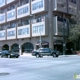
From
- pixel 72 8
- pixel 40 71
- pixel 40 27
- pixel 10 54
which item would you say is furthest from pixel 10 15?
pixel 40 71

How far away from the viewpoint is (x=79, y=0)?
5684 centimetres

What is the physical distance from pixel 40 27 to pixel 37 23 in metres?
1.81

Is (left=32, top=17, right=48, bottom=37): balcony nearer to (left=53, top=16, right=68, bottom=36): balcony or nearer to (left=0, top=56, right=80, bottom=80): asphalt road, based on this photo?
(left=53, top=16, right=68, bottom=36): balcony

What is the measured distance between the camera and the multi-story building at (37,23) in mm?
47625

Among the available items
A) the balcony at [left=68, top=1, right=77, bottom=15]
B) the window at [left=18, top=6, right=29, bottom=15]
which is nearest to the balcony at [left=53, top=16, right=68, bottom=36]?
the balcony at [left=68, top=1, right=77, bottom=15]

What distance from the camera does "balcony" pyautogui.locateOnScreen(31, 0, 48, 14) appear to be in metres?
48.0

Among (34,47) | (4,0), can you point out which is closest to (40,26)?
(34,47)

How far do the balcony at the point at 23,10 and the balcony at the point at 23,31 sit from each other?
358 cm

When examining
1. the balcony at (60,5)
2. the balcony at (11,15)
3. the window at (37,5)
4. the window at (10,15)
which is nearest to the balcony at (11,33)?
the balcony at (11,15)

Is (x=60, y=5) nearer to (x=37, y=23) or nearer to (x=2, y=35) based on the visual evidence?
(x=37, y=23)

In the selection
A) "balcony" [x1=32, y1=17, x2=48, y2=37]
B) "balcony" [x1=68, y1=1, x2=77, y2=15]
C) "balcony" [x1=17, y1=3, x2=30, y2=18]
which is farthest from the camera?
"balcony" [x1=17, y1=3, x2=30, y2=18]

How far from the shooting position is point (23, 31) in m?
54.2

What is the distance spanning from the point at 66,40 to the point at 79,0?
15067mm

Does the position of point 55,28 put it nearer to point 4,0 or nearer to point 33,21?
point 33,21
